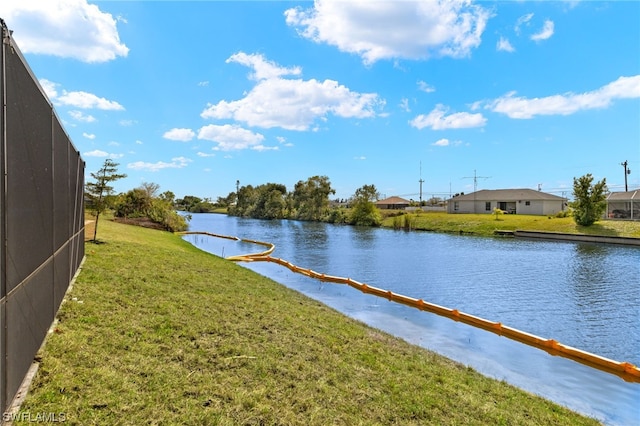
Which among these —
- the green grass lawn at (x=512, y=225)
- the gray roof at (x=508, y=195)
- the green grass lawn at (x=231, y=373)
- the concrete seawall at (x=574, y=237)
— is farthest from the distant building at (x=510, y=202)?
the green grass lawn at (x=231, y=373)

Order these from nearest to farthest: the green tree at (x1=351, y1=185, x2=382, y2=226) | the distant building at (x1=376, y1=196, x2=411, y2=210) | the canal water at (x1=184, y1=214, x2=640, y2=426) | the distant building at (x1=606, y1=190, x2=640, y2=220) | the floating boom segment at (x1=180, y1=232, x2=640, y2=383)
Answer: the canal water at (x1=184, y1=214, x2=640, y2=426), the floating boom segment at (x1=180, y1=232, x2=640, y2=383), the distant building at (x1=606, y1=190, x2=640, y2=220), the green tree at (x1=351, y1=185, x2=382, y2=226), the distant building at (x1=376, y1=196, x2=411, y2=210)

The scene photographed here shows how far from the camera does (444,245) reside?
32.2 m

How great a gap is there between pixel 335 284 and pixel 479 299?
232 inches

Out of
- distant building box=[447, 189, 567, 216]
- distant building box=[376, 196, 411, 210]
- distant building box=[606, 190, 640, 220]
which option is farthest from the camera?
distant building box=[376, 196, 411, 210]

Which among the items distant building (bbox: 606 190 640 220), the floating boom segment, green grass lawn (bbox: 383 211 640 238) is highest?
distant building (bbox: 606 190 640 220)

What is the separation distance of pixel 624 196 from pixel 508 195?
15.3 m

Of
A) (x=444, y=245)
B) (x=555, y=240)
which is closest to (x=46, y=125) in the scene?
(x=444, y=245)

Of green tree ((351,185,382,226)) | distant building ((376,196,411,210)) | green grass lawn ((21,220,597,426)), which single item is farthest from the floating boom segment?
distant building ((376,196,411,210))

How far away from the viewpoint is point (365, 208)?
204ft

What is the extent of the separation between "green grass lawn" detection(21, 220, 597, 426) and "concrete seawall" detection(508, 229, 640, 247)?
35195mm

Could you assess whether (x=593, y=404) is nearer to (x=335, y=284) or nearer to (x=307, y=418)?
(x=307, y=418)

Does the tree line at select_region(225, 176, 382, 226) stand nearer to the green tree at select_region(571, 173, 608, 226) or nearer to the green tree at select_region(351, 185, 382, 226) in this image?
the green tree at select_region(351, 185, 382, 226)

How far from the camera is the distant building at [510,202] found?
55.8 metres

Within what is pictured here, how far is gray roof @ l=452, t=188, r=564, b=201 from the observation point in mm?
56531
